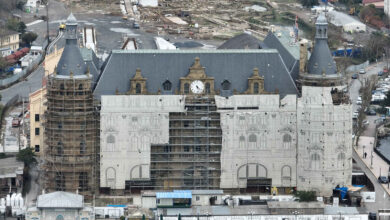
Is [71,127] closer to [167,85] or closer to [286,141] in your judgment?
[167,85]

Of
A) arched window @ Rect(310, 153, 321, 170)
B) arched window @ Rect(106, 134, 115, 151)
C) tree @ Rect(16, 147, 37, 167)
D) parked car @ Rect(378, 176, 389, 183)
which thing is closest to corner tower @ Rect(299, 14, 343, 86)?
arched window @ Rect(310, 153, 321, 170)

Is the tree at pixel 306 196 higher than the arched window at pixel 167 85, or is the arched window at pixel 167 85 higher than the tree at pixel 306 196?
the arched window at pixel 167 85

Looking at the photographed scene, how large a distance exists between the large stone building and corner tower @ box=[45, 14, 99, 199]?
1593 millimetres

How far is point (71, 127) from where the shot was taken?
16300 centimetres

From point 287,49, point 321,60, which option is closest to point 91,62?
point 287,49

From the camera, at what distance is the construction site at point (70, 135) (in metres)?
163

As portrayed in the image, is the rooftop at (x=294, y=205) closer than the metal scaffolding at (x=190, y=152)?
Yes

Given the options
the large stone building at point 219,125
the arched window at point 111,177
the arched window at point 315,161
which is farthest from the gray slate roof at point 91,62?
the arched window at point 315,161

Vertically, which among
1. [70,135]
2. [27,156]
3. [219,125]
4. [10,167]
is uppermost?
[219,125]

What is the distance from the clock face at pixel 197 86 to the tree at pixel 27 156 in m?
21.6

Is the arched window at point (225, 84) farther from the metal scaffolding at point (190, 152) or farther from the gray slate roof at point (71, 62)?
the gray slate roof at point (71, 62)

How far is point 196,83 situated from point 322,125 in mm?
13635

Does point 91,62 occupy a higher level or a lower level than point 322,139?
higher

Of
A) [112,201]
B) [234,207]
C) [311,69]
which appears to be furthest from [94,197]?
[311,69]
